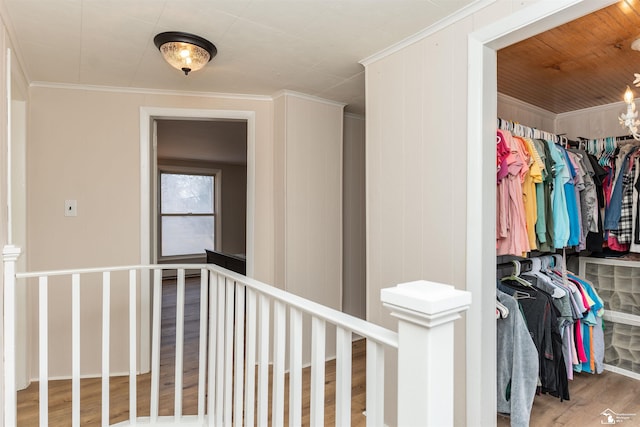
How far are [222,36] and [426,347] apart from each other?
1.88 meters

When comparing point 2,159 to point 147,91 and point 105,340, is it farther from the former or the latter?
point 147,91

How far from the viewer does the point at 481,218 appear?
1.67 m

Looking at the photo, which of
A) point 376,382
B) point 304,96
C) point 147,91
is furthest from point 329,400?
point 147,91

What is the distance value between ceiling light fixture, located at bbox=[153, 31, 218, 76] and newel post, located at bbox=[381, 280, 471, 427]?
5.84 ft

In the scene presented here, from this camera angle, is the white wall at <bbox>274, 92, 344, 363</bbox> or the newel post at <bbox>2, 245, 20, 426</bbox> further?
the white wall at <bbox>274, 92, 344, 363</bbox>

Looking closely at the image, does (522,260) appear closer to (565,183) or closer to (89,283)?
(565,183)

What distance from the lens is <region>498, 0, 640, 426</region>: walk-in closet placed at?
6.78 ft

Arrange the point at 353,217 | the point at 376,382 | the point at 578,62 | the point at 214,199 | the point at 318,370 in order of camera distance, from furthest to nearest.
Result: the point at 214,199 → the point at 353,217 → the point at 578,62 → the point at 318,370 → the point at 376,382

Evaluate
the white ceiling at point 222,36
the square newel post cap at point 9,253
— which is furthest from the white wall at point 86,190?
the square newel post cap at point 9,253

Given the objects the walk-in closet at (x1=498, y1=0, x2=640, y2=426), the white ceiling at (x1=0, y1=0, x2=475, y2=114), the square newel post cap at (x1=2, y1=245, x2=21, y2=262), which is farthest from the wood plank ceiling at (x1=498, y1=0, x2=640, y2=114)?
the square newel post cap at (x1=2, y1=245, x2=21, y2=262)

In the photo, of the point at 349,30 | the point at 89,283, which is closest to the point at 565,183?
the point at 349,30

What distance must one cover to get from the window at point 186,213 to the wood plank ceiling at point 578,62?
567 centimetres

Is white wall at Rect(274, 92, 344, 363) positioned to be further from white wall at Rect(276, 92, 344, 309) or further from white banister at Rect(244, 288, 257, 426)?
white banister at Rect(244, 288, 257, 426)

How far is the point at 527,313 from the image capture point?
7.75 ft
